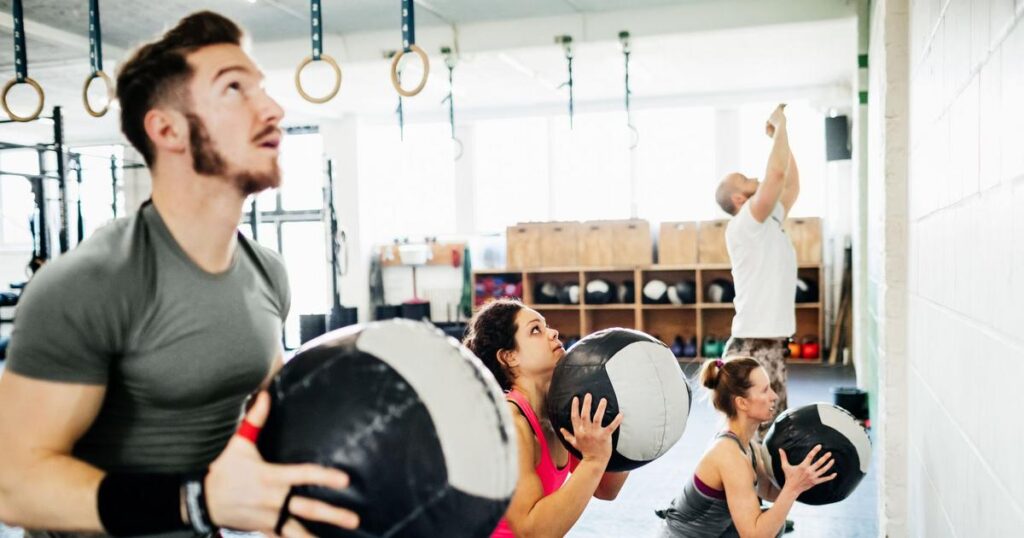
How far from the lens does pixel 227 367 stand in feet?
4.40

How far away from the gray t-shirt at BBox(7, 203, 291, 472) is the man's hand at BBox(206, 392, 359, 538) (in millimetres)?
296

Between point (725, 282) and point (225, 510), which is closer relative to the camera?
point (225, 510)

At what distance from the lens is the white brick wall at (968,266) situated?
1.00m

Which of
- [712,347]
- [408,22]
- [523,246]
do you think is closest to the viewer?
[408,22]

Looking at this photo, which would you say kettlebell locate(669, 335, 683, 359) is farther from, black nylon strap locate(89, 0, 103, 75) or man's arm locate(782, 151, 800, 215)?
black nylon strap locate(89, 0, 103, 75)

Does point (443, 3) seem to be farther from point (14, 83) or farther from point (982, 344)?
point (982, 344)

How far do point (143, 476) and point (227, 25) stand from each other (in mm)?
796

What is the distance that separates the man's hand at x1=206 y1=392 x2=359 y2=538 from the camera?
3.31ft

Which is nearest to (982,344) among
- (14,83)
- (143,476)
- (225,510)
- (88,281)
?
(225,510)

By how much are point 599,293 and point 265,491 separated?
7696 millimetres

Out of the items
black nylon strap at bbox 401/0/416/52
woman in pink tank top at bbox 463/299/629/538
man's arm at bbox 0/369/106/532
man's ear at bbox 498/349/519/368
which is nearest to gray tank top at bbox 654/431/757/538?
woman in pink tank top at bbox 463/299/629/538

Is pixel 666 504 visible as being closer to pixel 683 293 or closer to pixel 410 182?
pixel 683 293

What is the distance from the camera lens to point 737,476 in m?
2.22

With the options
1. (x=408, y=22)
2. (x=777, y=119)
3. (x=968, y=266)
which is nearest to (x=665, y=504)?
(x=777, y=119)
